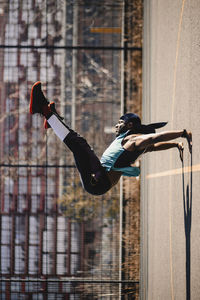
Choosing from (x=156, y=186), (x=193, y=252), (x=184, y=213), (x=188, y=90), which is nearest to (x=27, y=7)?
(x=156, y=186)

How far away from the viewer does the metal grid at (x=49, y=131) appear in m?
4.64

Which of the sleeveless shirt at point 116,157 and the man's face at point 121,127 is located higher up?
the man's face at point 121,127

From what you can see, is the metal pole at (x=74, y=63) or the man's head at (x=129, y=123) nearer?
the man's head at (x=129, y=123)

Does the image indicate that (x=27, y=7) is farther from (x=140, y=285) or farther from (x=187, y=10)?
(x=140, y=285)

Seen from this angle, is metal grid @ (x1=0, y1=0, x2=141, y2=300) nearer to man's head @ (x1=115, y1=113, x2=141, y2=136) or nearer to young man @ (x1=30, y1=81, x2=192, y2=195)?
young man @ (x1=30, y1=81, x2=192, y2=195)

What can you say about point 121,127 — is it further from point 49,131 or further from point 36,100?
point 49,131

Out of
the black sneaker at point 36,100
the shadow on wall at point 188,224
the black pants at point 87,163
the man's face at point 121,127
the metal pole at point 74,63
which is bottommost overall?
the shadow on wall at point 188,224

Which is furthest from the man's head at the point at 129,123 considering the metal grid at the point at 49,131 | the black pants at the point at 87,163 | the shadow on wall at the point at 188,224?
the metal grid at the point at 49,131

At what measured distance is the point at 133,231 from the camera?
4.50 metres

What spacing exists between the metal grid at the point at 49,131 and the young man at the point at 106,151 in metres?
1.75

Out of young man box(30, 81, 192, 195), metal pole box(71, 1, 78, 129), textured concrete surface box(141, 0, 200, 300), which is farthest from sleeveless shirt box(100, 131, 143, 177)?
metal pole box(71, 1, 78, 129)

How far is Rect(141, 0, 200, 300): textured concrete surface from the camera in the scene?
2.18 metres

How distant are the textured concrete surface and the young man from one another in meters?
0.31

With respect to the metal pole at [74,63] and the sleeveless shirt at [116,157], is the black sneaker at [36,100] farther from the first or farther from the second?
the metal pole at [74,63]
